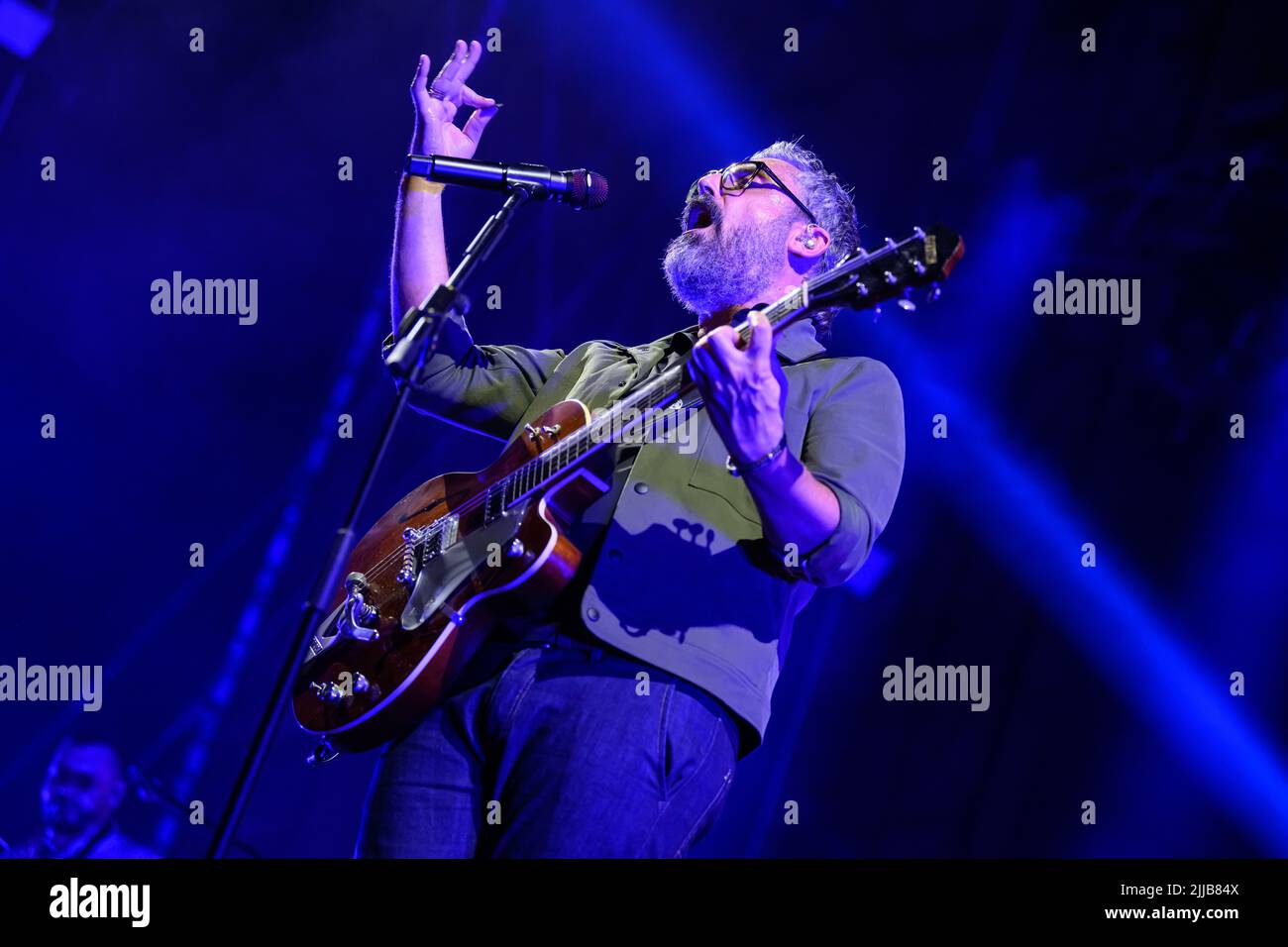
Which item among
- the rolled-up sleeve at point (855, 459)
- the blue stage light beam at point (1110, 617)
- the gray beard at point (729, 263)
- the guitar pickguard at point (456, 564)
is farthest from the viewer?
the blue stage light beam at point (1110, 617)

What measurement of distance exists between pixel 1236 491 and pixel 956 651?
3.46 ft

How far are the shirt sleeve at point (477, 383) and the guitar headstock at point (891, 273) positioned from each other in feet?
2.93

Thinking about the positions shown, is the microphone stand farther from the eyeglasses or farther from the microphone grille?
the eyeglasses

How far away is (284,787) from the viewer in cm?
448

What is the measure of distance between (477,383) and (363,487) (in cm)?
85

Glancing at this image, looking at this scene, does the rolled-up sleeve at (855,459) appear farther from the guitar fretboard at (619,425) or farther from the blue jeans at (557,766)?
the blue jeans at (557,766)

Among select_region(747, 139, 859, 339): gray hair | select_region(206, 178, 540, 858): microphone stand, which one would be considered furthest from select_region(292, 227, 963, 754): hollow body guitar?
select_region(747, 139, 859, 339): gray hair

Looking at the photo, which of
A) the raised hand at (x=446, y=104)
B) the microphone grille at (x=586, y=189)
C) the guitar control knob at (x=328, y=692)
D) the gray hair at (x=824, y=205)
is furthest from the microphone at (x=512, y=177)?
the guitar control knob at (x=328, y=692)

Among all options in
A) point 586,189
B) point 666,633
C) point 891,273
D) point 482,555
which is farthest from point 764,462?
point 586,189

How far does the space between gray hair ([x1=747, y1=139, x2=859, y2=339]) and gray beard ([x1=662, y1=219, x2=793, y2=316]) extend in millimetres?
113

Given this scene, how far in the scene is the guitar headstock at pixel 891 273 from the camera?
7.43 ft

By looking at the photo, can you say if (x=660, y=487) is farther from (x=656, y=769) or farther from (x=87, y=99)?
(x=87, y=99)

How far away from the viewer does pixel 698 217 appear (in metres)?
2.95
